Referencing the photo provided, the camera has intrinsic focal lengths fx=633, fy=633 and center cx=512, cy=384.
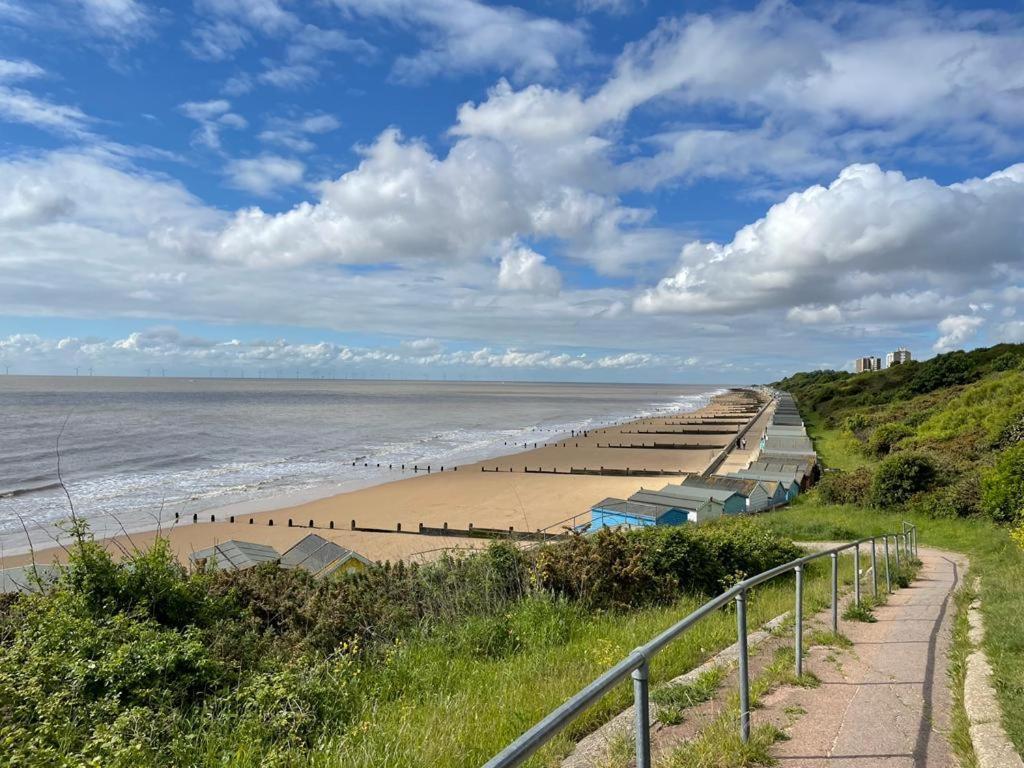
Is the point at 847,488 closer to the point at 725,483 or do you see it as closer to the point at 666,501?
the point at 725,483

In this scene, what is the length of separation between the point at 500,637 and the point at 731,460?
46.3 metres

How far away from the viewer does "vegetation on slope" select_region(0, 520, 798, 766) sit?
14.3 feet

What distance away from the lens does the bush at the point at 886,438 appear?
3794 centimetres

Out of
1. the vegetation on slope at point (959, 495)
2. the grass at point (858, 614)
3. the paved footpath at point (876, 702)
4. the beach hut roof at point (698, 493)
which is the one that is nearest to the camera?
the paved footpath at point (876, 702)

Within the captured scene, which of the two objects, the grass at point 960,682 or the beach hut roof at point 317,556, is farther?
the beach hut roof at point 317,556

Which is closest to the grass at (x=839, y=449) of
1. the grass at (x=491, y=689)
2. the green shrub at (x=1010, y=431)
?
the green shrub at (x=1010, y=431)

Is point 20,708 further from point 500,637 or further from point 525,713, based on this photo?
point 500,637

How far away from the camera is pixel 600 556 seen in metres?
10.2

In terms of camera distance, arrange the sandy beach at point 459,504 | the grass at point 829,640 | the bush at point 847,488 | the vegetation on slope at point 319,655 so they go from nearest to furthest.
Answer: the vegetation on slope at point 319,655 → the grass at point 829,640 → the sandy beach at point 459,504 → the bush at point 847,488

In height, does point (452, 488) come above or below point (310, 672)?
below

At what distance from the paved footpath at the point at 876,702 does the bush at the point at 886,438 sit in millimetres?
34157

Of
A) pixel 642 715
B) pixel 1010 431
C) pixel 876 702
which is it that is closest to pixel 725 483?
pixel 1010 431

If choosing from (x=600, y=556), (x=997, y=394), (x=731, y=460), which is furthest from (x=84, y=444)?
(x=997, y=394)

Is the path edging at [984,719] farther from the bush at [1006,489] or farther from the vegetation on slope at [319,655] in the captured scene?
the bush at [1006,489]
